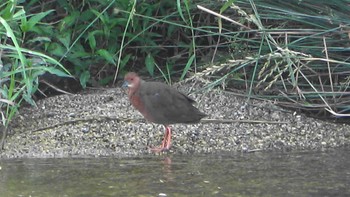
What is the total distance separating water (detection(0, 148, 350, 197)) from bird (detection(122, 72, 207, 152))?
34 centimetres

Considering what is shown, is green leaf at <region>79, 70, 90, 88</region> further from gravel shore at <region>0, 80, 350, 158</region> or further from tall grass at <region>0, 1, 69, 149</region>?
tall grass at <region>0, 1, 69, 149</region>

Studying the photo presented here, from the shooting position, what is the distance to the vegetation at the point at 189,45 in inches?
285

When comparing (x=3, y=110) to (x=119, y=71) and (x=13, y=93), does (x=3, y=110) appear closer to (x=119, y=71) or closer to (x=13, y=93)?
(x=13, y=93)

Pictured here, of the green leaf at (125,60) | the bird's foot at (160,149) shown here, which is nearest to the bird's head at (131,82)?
the bird's foot at (160,149)

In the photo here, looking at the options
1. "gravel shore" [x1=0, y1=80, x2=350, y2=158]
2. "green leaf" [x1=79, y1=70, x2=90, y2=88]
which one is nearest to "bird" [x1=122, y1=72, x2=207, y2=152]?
"gravel shore" [x1=0, y1=80, x2=350, y2=158]

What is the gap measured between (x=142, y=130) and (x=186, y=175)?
129cm

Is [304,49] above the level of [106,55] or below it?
above

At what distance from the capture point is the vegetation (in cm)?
723

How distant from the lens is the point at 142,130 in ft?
24.2

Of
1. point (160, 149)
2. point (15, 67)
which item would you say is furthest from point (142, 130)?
point (15, 67)

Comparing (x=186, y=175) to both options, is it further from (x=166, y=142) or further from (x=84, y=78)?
(x=84, y=78)

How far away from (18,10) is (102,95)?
1.06m

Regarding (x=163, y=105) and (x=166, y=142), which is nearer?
(x=166, y=142)

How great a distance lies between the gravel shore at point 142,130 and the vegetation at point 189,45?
175mm
